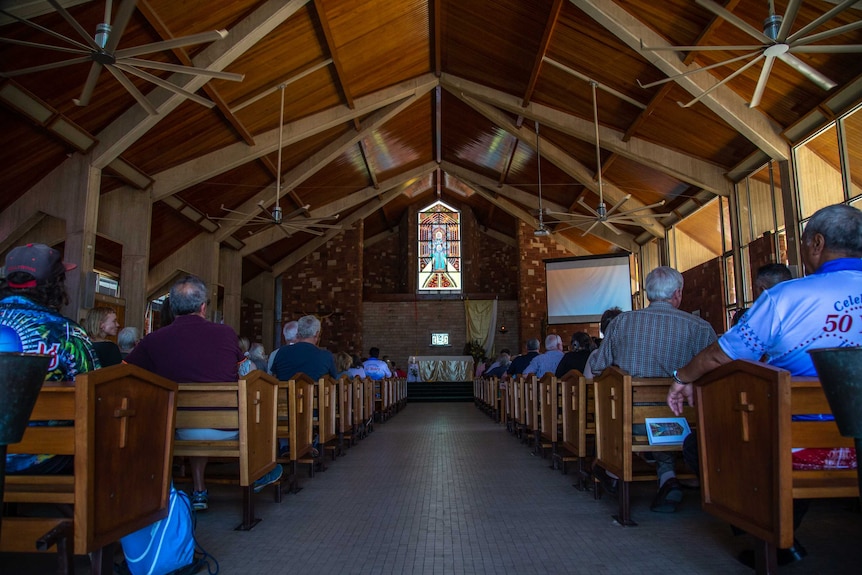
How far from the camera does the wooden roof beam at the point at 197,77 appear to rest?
7016 millimetres

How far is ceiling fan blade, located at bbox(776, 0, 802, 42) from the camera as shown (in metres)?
4.30

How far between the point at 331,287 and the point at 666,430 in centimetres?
1513

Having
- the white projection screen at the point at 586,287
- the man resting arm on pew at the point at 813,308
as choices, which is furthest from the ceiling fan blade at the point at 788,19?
the white projection screen at the point at 586,287

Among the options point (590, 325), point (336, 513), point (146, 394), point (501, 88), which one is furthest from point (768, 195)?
point (146, 394)

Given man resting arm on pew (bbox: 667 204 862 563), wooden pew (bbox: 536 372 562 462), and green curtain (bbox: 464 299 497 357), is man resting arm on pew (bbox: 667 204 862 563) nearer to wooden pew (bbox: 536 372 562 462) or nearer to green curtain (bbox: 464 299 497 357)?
wooden pew (bbox: 536 372 562 462)

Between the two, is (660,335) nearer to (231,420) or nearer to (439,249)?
(231,420)

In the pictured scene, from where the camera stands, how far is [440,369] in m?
15.3

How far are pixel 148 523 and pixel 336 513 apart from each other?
117 centimetres

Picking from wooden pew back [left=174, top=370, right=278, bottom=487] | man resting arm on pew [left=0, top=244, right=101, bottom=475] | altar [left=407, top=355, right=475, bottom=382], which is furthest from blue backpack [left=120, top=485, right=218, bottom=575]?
altar [left=407, top=355, right=475, bottom=382]

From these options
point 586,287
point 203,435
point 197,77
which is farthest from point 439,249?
point 203,435

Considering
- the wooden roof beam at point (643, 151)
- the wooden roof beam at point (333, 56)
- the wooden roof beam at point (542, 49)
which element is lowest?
the wooden roof beam at point (643, 151)

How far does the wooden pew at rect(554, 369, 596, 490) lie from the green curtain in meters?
13.8

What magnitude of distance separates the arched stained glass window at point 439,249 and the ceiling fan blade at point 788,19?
14.0 metres

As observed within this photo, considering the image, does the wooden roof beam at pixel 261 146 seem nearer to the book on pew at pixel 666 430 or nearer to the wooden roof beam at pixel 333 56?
the wooden roof beam at pixel 333 56
